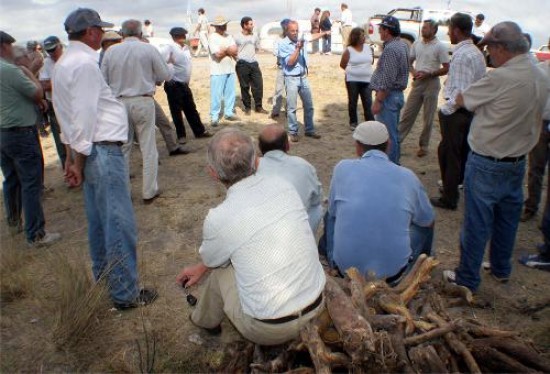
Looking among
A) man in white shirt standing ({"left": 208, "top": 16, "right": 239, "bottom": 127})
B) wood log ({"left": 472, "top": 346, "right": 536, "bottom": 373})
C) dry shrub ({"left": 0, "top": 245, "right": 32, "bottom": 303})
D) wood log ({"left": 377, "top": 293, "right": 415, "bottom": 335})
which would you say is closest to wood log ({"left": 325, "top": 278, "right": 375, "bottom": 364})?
wood log ({"left": 377, "top": 293, "right": 415, "bottom": 335})

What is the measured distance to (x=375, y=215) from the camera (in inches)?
112

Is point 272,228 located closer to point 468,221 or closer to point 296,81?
point 468,221

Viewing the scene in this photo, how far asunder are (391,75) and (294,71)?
234cm

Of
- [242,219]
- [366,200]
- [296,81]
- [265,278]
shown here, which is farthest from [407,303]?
[296,81]

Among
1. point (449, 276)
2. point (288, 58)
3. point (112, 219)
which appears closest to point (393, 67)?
point (288, 58)

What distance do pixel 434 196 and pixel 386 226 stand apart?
120 inches

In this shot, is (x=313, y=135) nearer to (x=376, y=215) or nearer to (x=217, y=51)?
(x=217, y=51)

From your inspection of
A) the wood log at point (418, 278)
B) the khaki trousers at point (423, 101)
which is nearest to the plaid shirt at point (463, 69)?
the khaki trousers at point (423, 101)

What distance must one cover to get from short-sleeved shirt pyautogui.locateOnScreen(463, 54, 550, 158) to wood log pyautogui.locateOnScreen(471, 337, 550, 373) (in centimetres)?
152

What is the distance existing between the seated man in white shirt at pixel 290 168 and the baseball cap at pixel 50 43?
11.9 ft

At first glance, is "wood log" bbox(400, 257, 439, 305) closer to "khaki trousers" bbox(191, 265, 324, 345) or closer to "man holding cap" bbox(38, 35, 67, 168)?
"khaki trousers" bbox(191, 265, 324, 345)

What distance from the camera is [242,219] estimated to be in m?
2.16

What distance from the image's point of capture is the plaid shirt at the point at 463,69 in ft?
14.4

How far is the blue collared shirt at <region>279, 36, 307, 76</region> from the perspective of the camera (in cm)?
724
